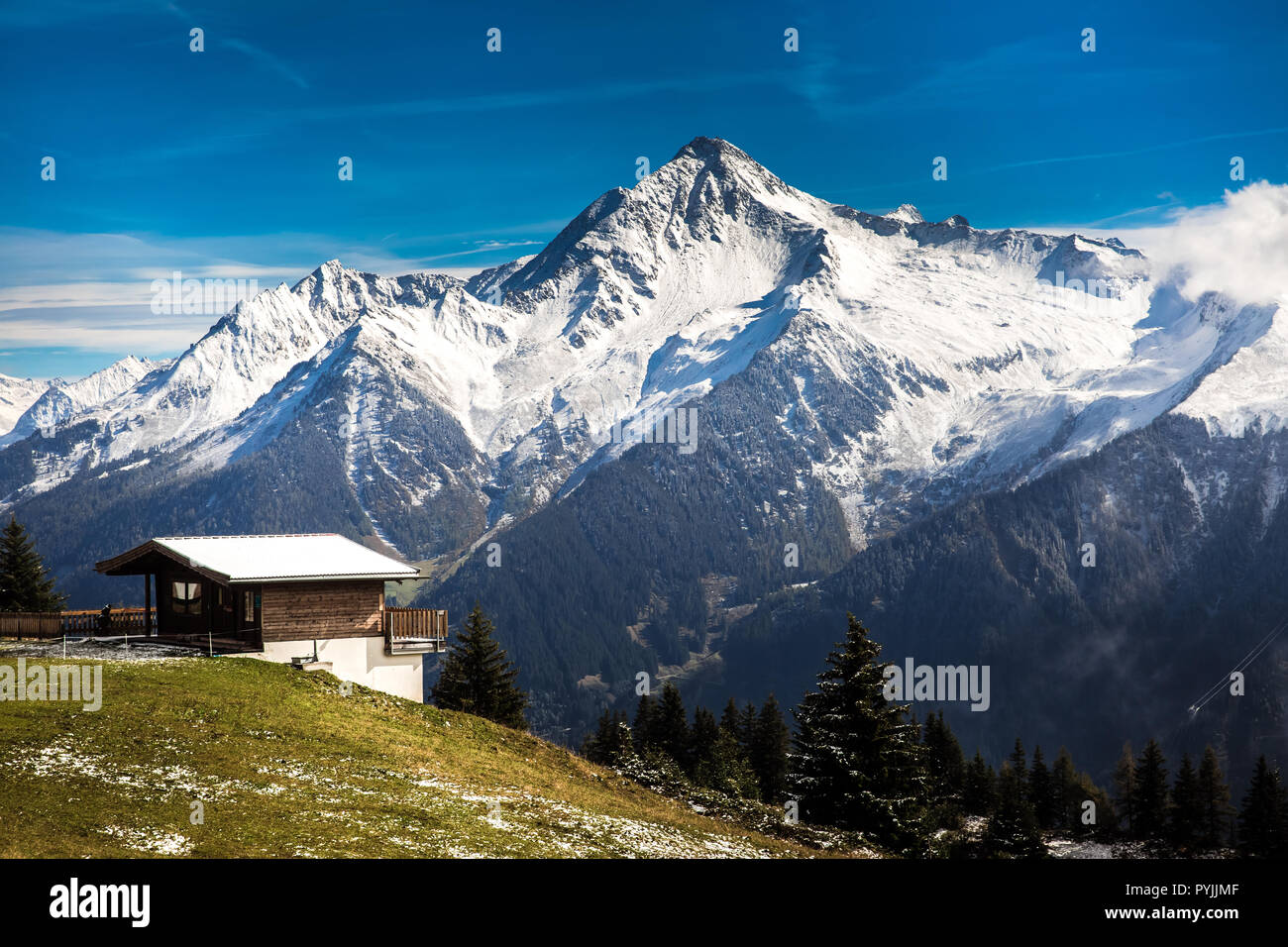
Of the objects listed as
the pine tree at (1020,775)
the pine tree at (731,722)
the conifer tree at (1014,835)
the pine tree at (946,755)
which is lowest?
the pine tree at (1020,775)

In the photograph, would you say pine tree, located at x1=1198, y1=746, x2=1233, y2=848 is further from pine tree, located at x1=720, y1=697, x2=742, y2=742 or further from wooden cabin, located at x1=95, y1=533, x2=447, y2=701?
wooden cabin, located at x1=95, y1=533, x2=447, y2=701

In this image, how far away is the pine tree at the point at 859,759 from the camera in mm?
46281

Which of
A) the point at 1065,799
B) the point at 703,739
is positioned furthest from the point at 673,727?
the point at 1065,799

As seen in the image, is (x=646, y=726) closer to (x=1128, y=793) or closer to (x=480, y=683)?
(x=480, y=683)

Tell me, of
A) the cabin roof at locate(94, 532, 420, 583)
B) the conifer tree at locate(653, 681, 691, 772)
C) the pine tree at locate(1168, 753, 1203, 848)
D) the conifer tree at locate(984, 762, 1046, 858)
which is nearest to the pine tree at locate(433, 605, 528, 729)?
the cabin roof at locate(94, 532, 420, 583)

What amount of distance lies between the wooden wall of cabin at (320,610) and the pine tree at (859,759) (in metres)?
19.2

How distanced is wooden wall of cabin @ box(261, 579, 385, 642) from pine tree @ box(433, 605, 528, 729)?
72.5 feet

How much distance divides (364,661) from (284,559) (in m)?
5.58

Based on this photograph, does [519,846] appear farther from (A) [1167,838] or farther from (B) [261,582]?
(A) [1167,838]

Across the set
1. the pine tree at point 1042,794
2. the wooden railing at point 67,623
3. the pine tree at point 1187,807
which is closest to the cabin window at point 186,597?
the wooden railing at point 67,623

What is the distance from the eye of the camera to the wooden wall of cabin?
4441 cm

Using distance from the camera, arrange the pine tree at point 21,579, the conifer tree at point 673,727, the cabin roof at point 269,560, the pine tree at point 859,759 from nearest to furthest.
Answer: the cabin roof at point 269,560 < the pine tree at point 859,759 < the pine tree at point 21,579 < the conifer tree at point 673,727

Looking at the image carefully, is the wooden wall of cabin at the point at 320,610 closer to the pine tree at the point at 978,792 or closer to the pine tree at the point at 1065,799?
the pine tree at the point at 978,792
